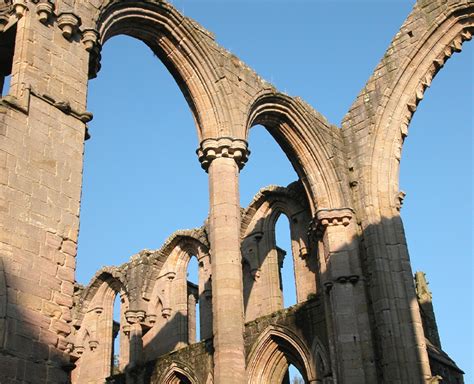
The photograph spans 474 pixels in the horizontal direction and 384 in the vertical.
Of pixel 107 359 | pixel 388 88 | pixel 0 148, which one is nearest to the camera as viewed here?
pixel 0 148

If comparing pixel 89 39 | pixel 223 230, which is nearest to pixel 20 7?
pixel 89 39

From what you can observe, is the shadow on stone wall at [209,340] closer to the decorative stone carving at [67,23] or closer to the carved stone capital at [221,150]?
the carved stone capital at [221,150]

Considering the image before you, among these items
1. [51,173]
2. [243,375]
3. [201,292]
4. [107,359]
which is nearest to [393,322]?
[243,375]

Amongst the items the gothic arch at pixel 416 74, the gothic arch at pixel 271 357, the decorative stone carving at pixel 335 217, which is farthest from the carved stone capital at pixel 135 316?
the gothic arch at pixel 416 74

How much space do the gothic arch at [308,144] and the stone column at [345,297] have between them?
45cm

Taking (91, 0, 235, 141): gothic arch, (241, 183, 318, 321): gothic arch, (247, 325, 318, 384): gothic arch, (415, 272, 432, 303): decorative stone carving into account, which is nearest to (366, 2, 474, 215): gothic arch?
(241, 183, 318, 321): gothic arch

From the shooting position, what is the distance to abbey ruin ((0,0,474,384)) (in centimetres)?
770

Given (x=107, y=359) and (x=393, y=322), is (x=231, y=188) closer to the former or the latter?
(x=393, y=322)

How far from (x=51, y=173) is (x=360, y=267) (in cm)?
637

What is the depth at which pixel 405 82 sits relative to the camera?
1371cm

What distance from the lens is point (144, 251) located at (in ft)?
57.0

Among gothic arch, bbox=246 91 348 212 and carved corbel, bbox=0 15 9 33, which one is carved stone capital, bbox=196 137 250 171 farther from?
carved corbel, bbox=0 15 9 33

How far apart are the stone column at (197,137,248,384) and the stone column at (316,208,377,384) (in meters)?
2.34

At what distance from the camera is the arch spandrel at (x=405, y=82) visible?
1353cm
